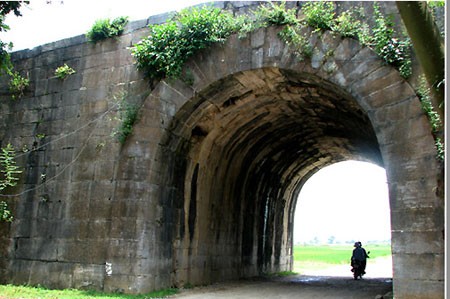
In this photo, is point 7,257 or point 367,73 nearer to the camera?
point 367,73

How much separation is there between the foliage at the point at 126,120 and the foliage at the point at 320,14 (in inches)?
163

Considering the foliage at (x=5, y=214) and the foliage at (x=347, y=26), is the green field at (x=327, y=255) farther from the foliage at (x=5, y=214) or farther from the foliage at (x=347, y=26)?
the foliage at (x=347, y=26)

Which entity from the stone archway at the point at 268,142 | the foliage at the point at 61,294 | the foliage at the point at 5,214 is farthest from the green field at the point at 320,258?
the foliage at the point at 5,214

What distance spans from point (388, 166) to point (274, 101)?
3.79 metres

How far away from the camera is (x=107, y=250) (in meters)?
9.99

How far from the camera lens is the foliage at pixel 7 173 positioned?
11367 mm

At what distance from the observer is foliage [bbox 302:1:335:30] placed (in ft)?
30.3

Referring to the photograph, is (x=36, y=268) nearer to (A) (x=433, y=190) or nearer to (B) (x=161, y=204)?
(B) (x=161, y=204)

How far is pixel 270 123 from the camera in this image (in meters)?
12.8

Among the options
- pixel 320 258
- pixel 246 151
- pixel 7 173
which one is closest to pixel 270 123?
pixel 246 151

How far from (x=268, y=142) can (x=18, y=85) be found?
22.7 ft

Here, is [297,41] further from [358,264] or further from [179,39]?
[358,264]

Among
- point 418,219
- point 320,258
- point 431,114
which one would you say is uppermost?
point 431,114

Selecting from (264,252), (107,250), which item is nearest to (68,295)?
(107,250)
